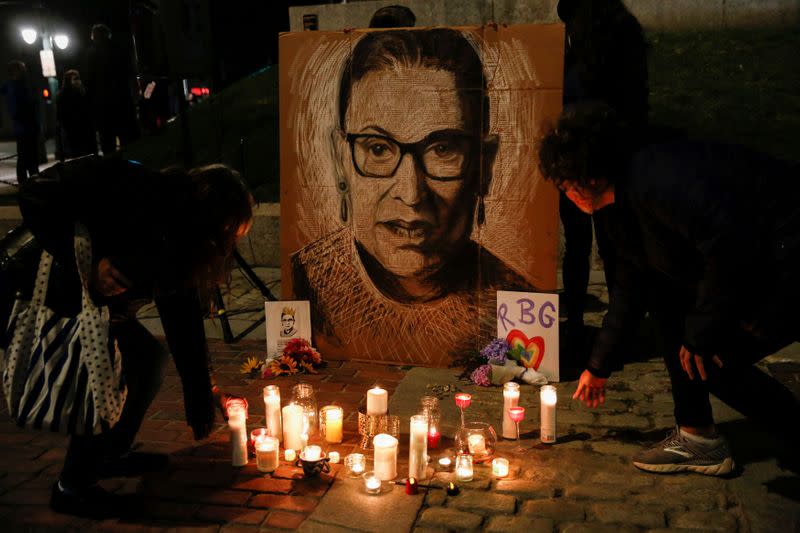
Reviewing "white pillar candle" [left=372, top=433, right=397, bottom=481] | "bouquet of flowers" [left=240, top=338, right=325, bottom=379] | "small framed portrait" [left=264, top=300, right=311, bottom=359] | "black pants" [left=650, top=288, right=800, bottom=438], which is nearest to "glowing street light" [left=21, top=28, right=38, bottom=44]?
"small framed portrait" [left=264, top=300, right=311, bottom=359]

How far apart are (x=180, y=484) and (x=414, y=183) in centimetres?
224

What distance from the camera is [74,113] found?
36.7 ft

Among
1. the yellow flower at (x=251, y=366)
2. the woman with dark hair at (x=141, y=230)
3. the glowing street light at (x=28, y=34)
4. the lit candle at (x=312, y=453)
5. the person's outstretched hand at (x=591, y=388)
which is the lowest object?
the yellow flower at (x=251, y=366)

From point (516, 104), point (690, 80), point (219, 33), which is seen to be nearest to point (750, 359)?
point (516, 104)

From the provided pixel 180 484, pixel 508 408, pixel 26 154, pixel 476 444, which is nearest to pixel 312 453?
pixel 180 484

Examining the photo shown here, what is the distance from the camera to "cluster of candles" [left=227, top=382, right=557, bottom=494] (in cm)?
338

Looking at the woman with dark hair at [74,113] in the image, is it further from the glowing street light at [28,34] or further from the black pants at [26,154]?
the glowing street light at [28,34]

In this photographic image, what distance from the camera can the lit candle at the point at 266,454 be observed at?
3518mm

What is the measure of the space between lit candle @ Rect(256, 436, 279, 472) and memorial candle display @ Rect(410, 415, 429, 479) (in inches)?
24.4

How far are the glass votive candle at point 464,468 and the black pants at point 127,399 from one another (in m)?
1.33

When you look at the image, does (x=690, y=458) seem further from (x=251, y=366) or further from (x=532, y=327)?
(x=251, y=366)

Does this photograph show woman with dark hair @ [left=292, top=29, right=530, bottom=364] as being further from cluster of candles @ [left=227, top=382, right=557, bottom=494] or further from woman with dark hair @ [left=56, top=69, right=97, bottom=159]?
woman with dark hair @ [left=56, top=69, right=97, bottom=159]

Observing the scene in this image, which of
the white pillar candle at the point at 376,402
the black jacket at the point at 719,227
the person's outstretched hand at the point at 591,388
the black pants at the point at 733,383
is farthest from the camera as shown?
the white pillar candle at the point at 376,402

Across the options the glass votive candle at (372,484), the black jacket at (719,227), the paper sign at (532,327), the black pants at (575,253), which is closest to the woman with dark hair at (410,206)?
the paper sign at (532,327)
